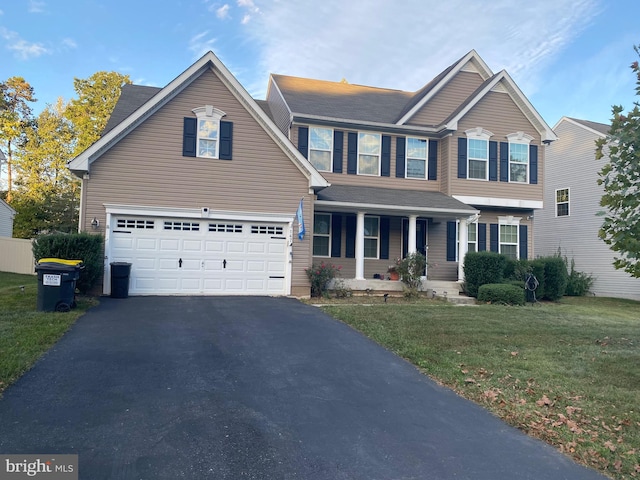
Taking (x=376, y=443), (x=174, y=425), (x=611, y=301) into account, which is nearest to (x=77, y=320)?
(x=174, y=425)

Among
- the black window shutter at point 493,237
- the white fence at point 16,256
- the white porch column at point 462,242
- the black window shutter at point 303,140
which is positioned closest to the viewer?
the white porch column at point 462,242

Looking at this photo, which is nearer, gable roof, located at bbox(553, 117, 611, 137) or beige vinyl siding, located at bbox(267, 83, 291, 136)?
beige vinyl siding, located at bbox(267, 83, 291, 136)

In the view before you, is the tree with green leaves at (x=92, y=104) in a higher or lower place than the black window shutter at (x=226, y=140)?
higher

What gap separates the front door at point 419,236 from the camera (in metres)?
16.9

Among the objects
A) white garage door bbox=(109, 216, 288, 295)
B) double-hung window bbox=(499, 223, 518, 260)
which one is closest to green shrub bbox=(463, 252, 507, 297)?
double-hung window bbox=(499, 223, 518, 260)

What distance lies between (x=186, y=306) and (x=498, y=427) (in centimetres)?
798

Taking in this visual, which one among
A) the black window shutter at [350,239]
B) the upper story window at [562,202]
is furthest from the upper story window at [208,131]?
the upper story window at [562,202]

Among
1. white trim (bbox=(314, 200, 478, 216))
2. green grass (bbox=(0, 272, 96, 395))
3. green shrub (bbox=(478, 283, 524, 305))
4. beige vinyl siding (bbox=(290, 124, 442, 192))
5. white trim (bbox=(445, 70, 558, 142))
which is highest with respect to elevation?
white trim (bbox=(445, 70, 558, 142))

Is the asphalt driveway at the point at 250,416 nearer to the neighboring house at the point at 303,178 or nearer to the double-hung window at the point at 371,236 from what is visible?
the neighboring house at the point at 303,178

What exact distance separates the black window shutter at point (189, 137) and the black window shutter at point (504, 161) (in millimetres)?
11410

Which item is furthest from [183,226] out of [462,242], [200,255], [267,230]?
[462,242]

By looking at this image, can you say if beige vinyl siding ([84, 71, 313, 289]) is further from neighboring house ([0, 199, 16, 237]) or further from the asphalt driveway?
neighboring house ([0, 199, 16, 237])

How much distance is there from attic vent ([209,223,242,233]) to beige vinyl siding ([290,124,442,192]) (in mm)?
4348

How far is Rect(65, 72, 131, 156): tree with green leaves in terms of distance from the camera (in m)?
28.8
